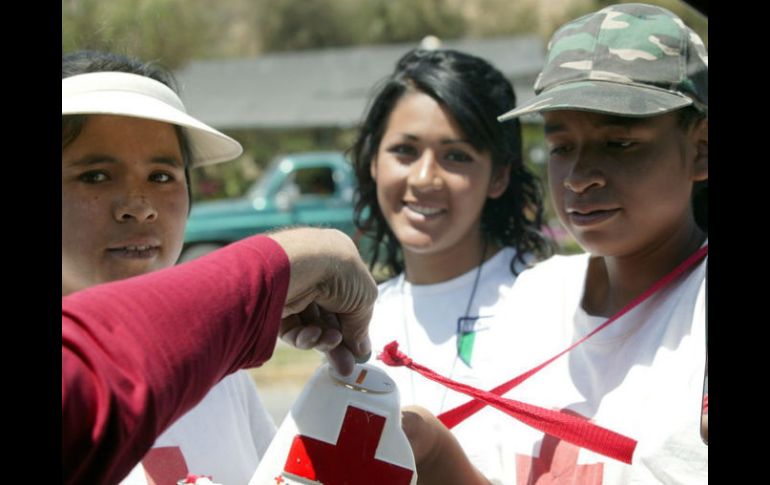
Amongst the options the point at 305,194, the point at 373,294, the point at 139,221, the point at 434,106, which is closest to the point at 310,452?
the point at 373,294

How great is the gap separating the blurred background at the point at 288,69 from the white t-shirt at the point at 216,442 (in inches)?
18.9

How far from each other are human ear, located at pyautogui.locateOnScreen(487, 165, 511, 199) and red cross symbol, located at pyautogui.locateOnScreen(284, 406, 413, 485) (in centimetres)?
160

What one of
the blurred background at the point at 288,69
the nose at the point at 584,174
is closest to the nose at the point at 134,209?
the blurred background at the point at 288,69

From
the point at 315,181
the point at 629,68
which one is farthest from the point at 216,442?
the point at 315,181

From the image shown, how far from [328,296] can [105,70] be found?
0.89 metres

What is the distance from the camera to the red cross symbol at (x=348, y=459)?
141 cm

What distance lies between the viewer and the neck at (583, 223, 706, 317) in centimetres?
195

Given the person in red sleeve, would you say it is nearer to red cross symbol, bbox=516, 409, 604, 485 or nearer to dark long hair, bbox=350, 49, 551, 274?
red cross symbol, bbox=516, 409, 604, 485

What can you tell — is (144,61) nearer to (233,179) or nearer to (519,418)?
(519,418)

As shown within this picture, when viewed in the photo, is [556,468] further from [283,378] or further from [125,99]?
[283,378]

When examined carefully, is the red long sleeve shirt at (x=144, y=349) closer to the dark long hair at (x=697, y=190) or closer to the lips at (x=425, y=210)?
the dark long hair at (x=697, y=190)

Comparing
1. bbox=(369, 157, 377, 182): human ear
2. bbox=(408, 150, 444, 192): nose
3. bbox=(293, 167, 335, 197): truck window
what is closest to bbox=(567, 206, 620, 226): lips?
bbox=(408, 150, 444, 192): nose

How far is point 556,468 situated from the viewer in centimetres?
182

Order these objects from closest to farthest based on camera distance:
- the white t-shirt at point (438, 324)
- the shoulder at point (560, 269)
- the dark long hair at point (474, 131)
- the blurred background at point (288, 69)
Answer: the shoulder at point (560, 269), the white t-shirt at point (438, 324), the dark long hair at point (474, 131), the blurred background at point (288, 69)
